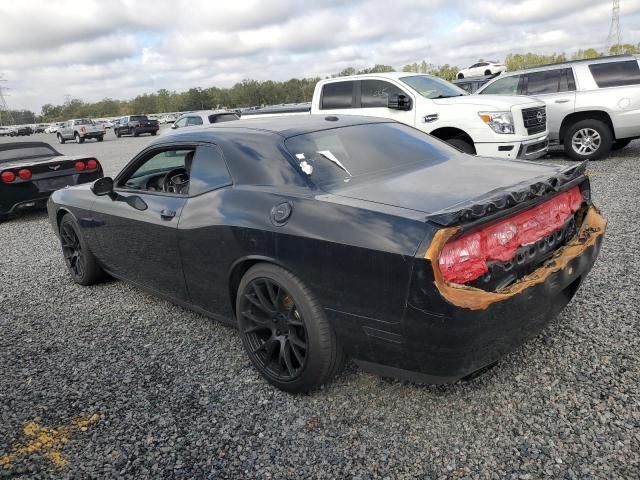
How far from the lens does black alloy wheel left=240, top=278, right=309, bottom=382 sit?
270 cm

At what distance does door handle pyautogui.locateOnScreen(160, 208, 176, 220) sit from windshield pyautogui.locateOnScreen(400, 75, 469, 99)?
5959 millimetres

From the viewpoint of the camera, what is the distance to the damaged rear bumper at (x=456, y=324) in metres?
2.10

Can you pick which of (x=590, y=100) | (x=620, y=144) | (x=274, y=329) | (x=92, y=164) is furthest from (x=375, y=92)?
(x=274, y=329)

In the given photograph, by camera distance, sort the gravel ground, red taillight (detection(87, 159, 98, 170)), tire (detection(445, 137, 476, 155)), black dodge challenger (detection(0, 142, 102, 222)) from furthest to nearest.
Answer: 1. red taillight (detection(87, 159, 98, 170))
2. tire (detection(445, 137, 476, 155))
3. black dodge challenger (detection(0, 142, 102, 222))
4. the gravel ground

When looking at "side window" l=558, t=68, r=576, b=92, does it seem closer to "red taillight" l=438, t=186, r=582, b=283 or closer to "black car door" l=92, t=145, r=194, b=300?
"red taillight" l=438, t=186, r=582, b=283

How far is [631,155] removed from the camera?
953 cm

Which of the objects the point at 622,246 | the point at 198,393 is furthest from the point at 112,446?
the point at 622,246

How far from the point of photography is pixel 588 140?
29.7 ft

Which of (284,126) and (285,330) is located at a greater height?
(284,126)

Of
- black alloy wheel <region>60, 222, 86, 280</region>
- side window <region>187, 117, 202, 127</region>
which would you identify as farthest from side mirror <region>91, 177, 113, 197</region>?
side window <region>187, 117, 202, 127</region>

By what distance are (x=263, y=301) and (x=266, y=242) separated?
35 cm

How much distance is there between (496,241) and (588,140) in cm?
803

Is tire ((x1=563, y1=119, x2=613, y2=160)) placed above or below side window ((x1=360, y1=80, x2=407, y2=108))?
below

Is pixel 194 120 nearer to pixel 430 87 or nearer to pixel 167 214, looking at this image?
pixel 430 87
